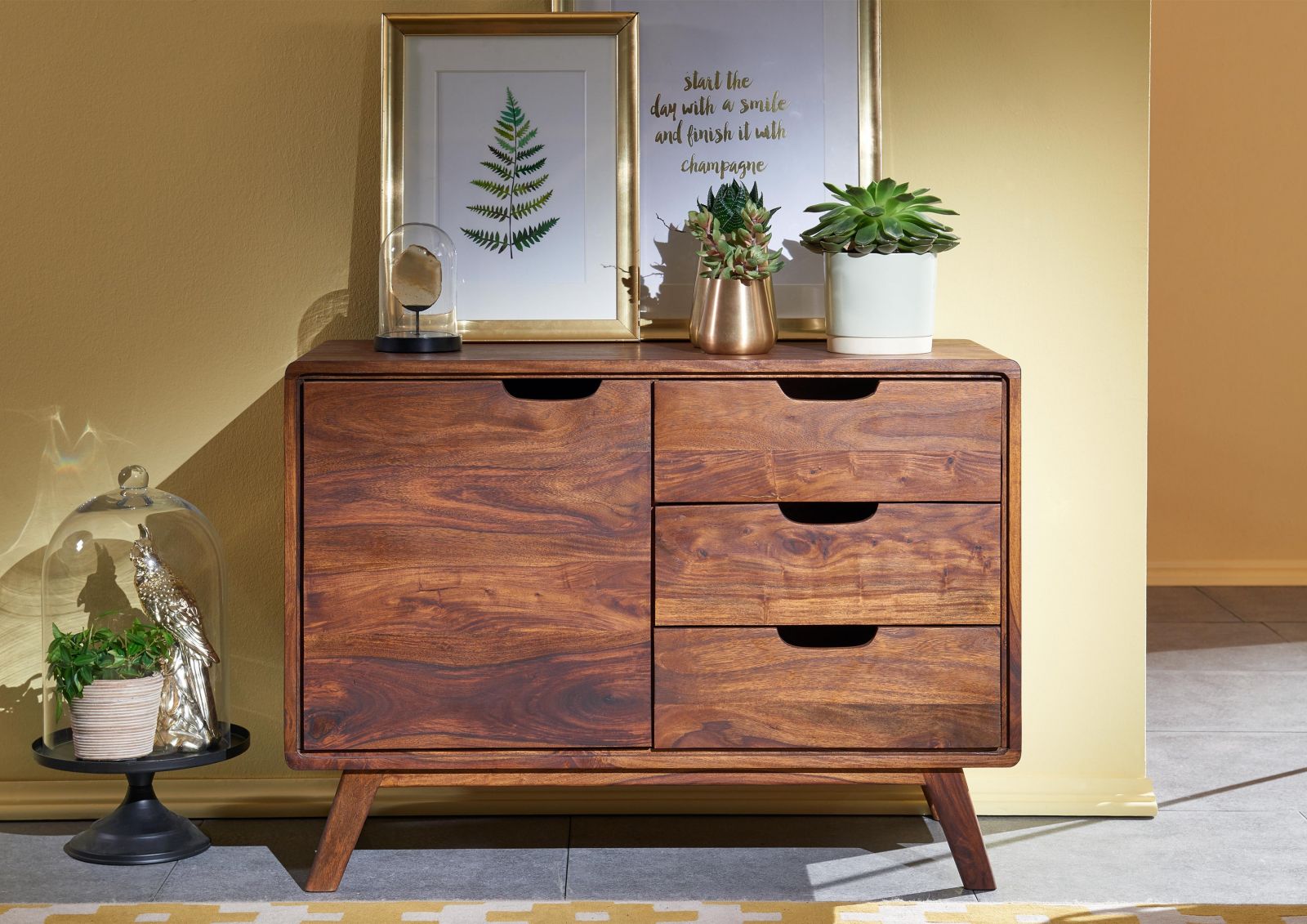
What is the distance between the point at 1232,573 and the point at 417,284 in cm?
305

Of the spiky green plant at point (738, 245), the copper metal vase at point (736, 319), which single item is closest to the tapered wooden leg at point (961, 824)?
the copper metal vase at point (736, 319)

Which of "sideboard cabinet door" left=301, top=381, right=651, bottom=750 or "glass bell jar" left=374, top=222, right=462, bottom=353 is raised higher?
"glass bell jar" left=374, top=222, right=462, bottom=353

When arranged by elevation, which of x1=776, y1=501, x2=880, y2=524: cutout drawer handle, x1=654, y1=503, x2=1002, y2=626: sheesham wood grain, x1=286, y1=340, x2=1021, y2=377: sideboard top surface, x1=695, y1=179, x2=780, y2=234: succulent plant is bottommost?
x1=654, y1=503, x2=1002, y2=626: sheesham wood grain

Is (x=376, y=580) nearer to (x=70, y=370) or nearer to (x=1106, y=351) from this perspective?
(x=70, y=370)

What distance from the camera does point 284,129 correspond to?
2.26 m

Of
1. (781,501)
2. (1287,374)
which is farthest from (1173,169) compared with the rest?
(781,501)

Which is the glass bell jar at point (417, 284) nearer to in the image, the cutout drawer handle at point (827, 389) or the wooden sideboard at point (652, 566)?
the wooden sideboard at point (652, 566)

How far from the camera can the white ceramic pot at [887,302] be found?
2.00m

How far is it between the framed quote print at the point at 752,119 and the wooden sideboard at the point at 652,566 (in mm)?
324

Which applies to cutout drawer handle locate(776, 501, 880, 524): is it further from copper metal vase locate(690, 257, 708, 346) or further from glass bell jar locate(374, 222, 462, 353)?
glass bell jar locate(374, 222, 462, 353)

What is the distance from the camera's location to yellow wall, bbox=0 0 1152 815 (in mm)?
2242

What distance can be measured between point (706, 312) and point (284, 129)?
78 centimetres

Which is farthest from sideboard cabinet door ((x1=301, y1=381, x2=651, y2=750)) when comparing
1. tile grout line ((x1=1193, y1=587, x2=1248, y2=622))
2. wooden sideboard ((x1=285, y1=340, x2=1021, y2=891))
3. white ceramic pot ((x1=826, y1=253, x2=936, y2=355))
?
tile grout line ((x1=1193, y1=587, x2=1248, y2=622))

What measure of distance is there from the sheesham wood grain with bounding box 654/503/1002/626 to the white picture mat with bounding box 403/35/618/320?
19.0 inches
